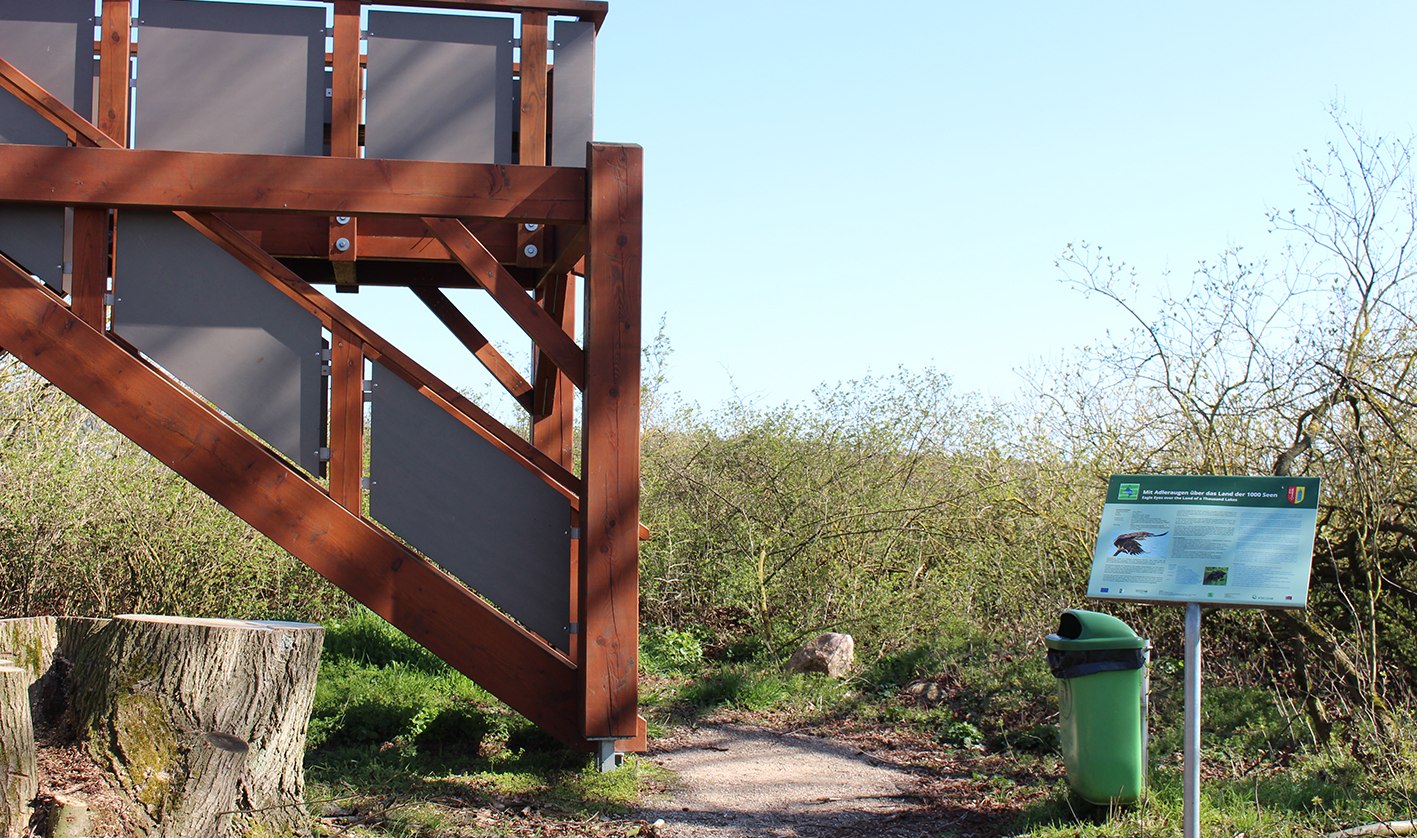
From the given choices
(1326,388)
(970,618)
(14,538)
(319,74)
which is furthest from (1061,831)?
(14,538)

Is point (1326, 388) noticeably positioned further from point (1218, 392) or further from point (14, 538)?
point (14, 538)

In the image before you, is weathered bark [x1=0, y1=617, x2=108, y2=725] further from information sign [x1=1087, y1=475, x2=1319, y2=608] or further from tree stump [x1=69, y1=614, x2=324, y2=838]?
information sign [x1=1087, y1=475, x2=1319, y2=608]

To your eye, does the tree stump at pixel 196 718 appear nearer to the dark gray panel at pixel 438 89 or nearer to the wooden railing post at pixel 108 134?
the wooden railing post at pixel 108 134

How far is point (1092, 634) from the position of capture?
501 cm

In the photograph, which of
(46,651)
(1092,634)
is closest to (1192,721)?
(1092,634)

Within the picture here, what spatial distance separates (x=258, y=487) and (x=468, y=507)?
0.98 metres

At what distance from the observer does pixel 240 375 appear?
18.3 ft

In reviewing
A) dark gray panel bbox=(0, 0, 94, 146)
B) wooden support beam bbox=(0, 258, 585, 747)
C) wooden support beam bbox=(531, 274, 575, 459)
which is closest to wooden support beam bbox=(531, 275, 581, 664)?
wooden support beam bbox=(531, 274, 575, 459)

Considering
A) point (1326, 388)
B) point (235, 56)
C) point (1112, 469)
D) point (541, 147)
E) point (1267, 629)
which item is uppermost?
point (235, 56)

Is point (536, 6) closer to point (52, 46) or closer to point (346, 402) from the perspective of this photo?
point (346, 402)

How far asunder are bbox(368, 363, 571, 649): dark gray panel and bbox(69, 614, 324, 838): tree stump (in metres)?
1.15

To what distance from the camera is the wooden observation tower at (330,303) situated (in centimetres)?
545

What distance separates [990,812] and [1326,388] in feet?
10.8

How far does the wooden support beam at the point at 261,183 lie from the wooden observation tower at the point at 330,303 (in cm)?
1
